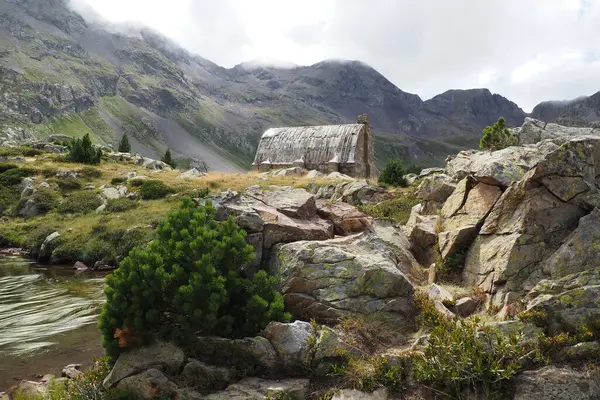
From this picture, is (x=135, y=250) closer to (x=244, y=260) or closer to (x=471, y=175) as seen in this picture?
(x=244, y=260)

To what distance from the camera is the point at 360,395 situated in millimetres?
7953

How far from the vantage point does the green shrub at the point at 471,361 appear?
7.57 m

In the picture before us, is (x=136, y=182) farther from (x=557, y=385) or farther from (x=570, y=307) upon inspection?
(x=557, y=385)

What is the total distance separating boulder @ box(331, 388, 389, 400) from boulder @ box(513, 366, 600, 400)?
230cm

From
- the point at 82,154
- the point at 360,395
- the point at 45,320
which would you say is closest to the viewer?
the point at 360,395

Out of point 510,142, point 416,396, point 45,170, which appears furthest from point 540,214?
point 45,170

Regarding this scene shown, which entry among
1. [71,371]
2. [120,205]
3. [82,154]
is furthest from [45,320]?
[82,154]

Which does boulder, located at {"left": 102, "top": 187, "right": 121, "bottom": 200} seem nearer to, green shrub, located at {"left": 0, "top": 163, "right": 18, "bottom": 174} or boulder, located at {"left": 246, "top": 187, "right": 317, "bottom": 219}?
green shrub, located at {"left": 0, "top": 163, "right": 18, "bottom": 174}

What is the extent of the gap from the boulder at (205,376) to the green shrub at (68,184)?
137 ft

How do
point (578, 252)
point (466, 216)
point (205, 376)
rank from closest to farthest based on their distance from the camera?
point (205, 376), point (578, 252), point (466, 216)

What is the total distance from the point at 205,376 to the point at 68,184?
42.4m

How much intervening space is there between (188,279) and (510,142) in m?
30.3

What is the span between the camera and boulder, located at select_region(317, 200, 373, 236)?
45.5ft

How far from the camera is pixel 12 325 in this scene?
16094 millimetres
